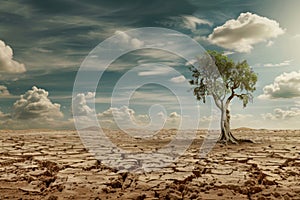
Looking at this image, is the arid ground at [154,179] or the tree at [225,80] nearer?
the arid ground at [154,179]

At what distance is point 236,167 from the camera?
7086mm

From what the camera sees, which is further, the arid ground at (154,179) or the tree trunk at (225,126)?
the tree trunk at (225,126)

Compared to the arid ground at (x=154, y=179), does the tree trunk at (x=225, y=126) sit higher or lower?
higher

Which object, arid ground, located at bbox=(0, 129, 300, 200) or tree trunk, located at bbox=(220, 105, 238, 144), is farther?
tree trunk, located at bbox=(220, 105, 238, 144)

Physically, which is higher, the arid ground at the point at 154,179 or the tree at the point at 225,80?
the tree at the point at 225,80

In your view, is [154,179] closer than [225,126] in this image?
Yes

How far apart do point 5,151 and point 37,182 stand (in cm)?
422

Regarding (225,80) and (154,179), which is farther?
(225,80)

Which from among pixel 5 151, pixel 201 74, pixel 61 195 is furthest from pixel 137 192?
pixel 201 74

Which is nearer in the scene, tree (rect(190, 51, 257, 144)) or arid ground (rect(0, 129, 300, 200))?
arid ground (rect(0, 129, 300, 200))

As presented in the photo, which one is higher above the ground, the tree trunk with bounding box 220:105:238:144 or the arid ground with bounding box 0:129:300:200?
the tree trunk with bounding box 220:105:238:144

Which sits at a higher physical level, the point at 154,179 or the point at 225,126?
the point at 225,126

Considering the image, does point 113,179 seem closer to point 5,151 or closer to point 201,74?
point 5,151

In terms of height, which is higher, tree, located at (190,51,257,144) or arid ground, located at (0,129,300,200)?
tree, located at (190,51,257,144)
